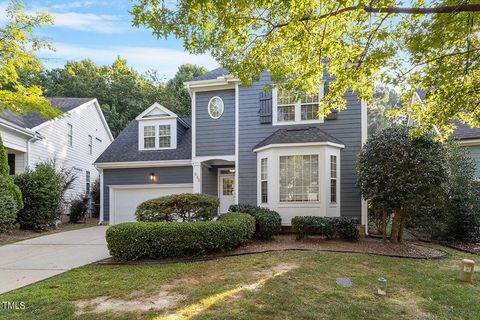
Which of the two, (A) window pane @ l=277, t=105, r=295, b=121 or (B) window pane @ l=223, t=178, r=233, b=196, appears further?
(B) window pane @ l=223, t=178, r=233, b=196

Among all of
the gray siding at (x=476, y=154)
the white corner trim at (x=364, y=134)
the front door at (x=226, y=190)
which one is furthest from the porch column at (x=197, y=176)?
the gray siding at (x=476, y=154)

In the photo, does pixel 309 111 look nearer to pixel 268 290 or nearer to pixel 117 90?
pixel 268 290

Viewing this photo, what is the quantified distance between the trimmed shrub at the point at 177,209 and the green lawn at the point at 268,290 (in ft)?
5.80

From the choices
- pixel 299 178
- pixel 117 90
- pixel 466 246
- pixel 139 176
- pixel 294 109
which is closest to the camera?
pixel 466 246

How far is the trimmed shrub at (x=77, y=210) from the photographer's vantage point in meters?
14.5

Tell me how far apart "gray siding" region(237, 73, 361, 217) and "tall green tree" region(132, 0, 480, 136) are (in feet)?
11.3

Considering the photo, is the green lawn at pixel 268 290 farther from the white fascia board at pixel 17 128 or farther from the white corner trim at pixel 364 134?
the white fascia board at pixel 17 128

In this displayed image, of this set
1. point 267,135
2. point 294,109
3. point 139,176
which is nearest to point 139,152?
point 139,176

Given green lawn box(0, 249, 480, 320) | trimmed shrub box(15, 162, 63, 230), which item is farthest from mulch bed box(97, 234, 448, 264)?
trimmed shrub box(15, 162, 63, 230)

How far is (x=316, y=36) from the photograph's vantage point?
555cm

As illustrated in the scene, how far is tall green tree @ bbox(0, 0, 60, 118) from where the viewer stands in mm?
9930

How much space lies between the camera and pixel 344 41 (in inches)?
220

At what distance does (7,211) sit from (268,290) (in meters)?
9.81

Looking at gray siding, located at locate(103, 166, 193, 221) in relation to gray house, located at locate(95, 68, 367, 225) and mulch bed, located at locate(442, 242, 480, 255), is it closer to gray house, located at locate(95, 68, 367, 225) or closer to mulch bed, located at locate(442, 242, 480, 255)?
gray house, located at locate(95, 68, 367, 225)
